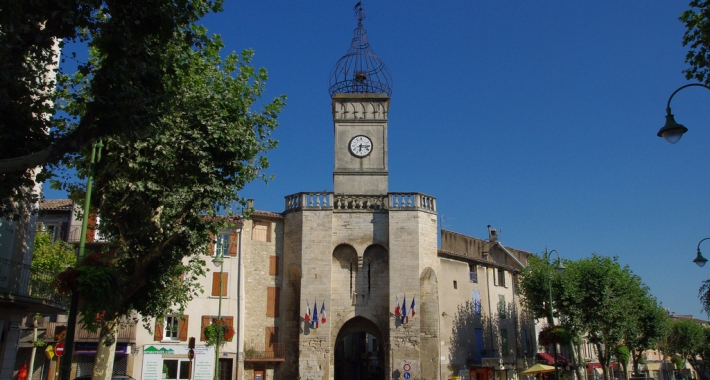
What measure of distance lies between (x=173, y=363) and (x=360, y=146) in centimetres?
1532

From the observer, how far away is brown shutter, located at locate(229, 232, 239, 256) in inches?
1259

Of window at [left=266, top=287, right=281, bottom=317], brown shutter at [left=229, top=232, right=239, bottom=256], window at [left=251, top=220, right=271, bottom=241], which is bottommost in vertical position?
window at [left=266, top=287, right=281, bottom=317]

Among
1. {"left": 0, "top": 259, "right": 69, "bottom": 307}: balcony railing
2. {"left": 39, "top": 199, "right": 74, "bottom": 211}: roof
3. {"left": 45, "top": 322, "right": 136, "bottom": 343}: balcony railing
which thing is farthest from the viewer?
{"left": 39, "top": 199, "right": 74, "bottom": 211}: roof

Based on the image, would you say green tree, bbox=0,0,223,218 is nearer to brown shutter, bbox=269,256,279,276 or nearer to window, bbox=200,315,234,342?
window, bbox=200,315,234,342

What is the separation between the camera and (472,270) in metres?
38.6

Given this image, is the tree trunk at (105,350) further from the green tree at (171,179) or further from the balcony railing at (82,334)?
the balcony railing at (82,334)

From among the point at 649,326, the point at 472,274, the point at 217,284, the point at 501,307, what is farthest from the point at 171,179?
Result: the point at 649,326

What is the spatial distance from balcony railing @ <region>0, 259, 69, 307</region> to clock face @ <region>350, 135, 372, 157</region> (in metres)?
20.1

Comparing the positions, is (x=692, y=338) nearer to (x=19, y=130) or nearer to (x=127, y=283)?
(x=127, y=283)

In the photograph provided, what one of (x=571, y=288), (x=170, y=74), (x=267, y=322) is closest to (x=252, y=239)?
(x=267, y=322)

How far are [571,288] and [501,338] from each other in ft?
22.6

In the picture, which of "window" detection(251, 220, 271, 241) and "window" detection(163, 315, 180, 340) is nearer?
"window" detection(163, 315, 180, 340)

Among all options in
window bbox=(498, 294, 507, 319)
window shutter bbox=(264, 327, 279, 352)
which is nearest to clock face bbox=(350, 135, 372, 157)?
window shutter bbox=(264, 327, 279, 352)

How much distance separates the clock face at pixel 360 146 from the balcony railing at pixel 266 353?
11394 mm
